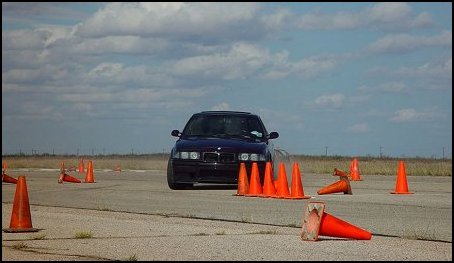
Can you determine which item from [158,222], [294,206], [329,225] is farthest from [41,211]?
[329,225]

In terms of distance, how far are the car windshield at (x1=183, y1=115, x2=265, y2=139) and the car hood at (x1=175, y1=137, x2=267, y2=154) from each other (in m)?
0.67

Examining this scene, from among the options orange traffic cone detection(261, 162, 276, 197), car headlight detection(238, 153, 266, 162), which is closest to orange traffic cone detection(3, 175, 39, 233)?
orange traffic cone detection(261, 162, 276, 197)

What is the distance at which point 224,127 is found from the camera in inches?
929

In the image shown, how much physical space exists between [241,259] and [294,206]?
7.36 meters

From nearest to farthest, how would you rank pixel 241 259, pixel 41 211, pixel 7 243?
pixel 241 259, pixel 7 243, pixel 41 211

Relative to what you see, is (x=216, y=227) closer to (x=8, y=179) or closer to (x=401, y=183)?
(x=401, y=183)

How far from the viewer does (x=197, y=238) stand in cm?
1186

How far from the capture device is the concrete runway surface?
10430mm

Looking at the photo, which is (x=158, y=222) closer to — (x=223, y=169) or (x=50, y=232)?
(x=50, y=232)

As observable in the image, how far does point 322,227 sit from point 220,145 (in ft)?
35.6

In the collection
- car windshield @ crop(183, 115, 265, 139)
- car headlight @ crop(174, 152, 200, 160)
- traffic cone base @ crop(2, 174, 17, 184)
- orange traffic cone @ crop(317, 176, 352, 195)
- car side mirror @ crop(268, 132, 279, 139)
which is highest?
car windshield @ crop(183, 115, 265, 139)

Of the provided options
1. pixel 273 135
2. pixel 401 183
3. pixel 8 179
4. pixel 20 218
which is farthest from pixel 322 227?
pixel 8 179

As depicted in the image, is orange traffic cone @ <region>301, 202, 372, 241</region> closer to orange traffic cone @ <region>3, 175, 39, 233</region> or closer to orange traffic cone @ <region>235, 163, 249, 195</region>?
orange traffic cone @ <region>3, 175, 39, 233</region>

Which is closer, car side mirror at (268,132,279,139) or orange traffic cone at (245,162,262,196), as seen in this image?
orange traffic cone at (245,162,262,196)
